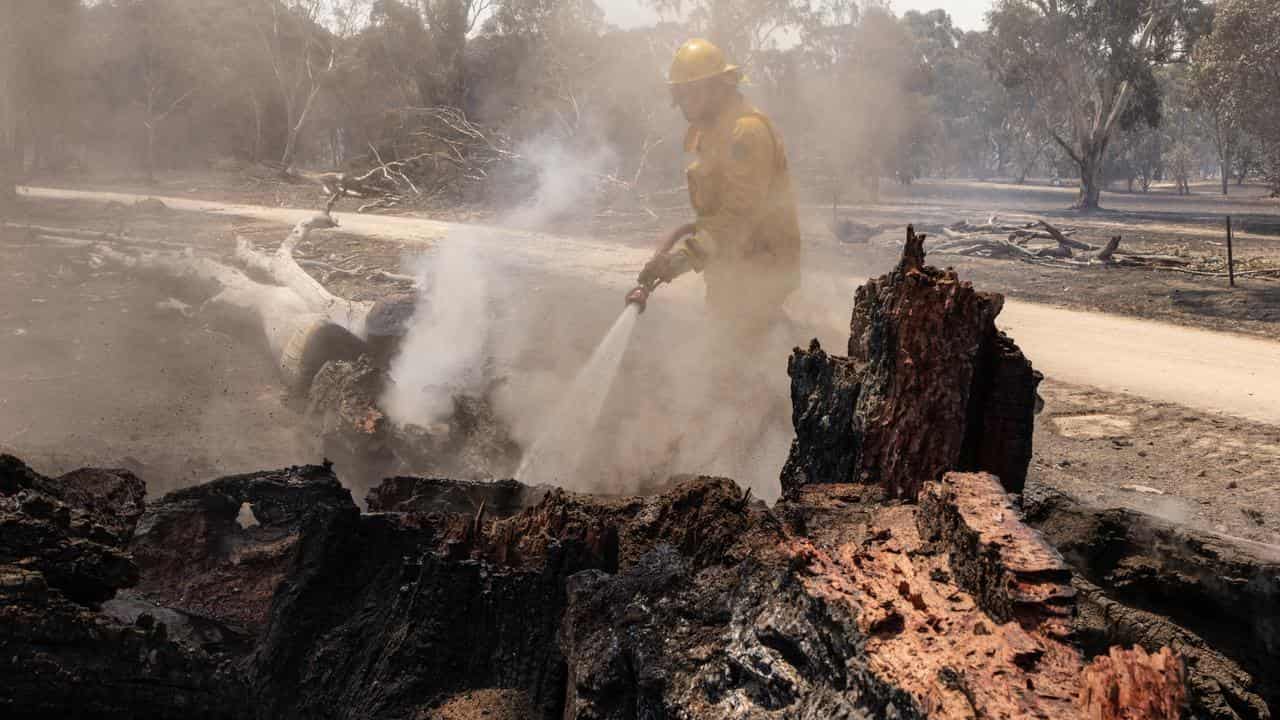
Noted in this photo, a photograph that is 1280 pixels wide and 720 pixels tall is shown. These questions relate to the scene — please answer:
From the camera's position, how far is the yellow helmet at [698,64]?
18.5 ft

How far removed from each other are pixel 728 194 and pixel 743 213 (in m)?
0.17

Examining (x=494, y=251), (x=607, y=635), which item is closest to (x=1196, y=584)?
(x=607, y=635)

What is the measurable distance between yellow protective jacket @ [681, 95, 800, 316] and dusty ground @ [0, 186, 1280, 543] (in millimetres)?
622

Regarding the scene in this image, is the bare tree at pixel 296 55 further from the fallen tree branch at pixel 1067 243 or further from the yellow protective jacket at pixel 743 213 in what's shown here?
the yellow protective jacket at pixel 743 213

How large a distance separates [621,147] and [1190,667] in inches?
874

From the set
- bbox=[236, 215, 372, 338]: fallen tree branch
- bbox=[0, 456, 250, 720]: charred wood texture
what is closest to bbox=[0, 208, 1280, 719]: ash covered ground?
bbox=[0, 456, 250, 720]: charred wood texture

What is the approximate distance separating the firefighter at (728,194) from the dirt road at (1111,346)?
144 cm

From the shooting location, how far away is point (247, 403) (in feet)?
21.3

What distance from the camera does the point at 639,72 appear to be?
2286cm

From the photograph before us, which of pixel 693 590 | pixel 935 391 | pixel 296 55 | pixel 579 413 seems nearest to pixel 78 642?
pixel 693 590

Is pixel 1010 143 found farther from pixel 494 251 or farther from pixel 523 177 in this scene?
pixel 494 251

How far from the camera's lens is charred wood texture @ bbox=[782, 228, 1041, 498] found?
274 cm

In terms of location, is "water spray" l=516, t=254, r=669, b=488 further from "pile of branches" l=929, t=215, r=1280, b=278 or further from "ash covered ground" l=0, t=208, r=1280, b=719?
"pile of branches" l=929, t=215, r=1280, b=278

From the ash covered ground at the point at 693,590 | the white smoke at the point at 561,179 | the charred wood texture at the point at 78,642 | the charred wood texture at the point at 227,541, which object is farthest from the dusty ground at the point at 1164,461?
the white smoke at the point at 561,179
